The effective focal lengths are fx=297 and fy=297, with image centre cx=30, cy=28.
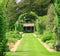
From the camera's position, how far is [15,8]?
80.9 metres

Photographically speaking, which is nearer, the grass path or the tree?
the tree

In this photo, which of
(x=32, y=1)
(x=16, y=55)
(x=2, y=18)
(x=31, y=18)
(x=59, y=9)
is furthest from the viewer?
(x=31, y=18)

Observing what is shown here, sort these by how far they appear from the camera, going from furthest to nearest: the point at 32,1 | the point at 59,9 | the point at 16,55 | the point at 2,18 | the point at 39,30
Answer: the point at 32,1 → the point at 39,30 → the point at 59,9 → the point at 16,55 → the point at 2,18

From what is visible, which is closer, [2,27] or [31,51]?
[2,27]

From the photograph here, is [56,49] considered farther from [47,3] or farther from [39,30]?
[47,3]

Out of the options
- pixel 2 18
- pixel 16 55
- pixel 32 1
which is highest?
pixel 32 1

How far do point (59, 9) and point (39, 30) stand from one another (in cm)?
3415

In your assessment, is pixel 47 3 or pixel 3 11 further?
pixel 47 3

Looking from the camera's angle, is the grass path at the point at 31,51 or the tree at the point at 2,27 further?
the grass path at the point at 31,51

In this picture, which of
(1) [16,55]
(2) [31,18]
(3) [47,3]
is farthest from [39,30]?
(1) [16,55]

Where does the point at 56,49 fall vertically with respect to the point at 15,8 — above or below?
below

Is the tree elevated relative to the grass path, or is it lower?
elevated

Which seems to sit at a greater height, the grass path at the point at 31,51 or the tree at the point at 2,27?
the tree at the point at 2,27

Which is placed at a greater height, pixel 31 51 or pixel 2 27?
pixel 2 27
